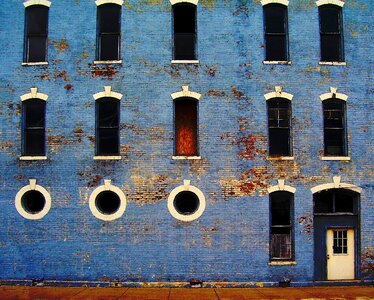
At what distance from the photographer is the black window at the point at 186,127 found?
15.5 m

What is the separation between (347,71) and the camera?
616 inches

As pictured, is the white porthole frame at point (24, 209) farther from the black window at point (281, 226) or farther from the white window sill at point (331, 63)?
the white window sill at point (331, 63)

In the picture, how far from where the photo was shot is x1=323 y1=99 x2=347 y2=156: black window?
15.6 m

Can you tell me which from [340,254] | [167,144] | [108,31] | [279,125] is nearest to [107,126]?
[167,144]

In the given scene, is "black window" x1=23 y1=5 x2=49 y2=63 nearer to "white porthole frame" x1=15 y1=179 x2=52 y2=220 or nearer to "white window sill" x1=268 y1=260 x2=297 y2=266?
"white porthole frame" x1=15 y1=179 x2=52 y2=220

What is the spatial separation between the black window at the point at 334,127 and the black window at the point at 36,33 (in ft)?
34.0

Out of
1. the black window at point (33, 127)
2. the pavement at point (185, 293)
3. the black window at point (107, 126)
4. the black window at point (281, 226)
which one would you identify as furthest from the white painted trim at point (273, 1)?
the pavement at point (185, 293)

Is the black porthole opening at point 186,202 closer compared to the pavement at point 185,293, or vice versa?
the pavement at point 185,293

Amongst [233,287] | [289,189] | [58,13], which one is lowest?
[233,287]

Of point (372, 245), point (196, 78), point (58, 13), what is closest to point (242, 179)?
point (196, 78)

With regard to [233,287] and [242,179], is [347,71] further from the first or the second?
[233,287]

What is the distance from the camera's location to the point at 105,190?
15.0 meters

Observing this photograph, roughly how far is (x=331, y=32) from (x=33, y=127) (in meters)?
11.3

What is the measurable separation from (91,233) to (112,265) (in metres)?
1.29
